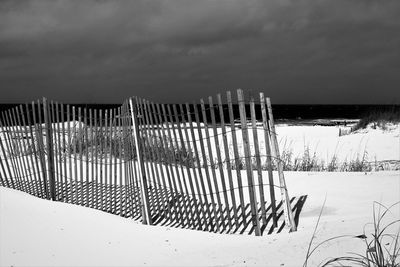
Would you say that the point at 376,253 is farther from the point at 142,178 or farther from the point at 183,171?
the point at 142,178

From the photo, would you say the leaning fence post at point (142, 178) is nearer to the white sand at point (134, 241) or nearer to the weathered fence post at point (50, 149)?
the white sand at point (134, 241)

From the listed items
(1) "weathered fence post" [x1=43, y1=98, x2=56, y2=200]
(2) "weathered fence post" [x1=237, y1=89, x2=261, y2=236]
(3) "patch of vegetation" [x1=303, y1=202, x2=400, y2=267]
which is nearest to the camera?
(3) "patch of vegetation" [x1=303, y1=202, x2=400, y2=267]

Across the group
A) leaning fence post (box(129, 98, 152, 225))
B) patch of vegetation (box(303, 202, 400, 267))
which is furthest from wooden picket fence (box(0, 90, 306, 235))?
patch of vegetation (box(303, 202, 400, 267))

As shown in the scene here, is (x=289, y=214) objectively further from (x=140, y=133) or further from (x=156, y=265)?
(x=140, y=133)

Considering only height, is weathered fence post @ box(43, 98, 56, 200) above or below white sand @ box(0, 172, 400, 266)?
above

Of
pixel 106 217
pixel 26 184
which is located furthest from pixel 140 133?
pixel 26 184

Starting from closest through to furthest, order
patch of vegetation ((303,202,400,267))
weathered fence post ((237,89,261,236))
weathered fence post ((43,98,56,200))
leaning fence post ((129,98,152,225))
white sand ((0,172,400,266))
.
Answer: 1. patch of vegetation ((303,202,400,267))
2. white sand ((0,172,400,266))
3. weathered fence post ((237,89,261,236))
4. leaning fence post ((129,98,152,225))
5. weathered fence post ((43,98,56,200))

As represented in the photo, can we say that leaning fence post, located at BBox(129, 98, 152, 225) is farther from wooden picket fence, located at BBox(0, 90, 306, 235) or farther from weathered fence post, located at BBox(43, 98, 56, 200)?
weathered fence post, located at BBox(43, 98, 56, 200)

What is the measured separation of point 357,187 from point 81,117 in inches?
180

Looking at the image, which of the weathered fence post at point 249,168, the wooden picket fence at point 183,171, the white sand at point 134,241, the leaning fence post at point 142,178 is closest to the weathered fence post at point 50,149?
the wooden picket fence at point 183,171

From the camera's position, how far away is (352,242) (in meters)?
3.55

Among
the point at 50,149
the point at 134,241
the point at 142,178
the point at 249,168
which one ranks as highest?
the point at 50,149

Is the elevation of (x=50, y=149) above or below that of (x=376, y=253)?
above

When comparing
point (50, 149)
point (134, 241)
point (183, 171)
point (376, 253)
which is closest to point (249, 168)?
point (183, 171)
